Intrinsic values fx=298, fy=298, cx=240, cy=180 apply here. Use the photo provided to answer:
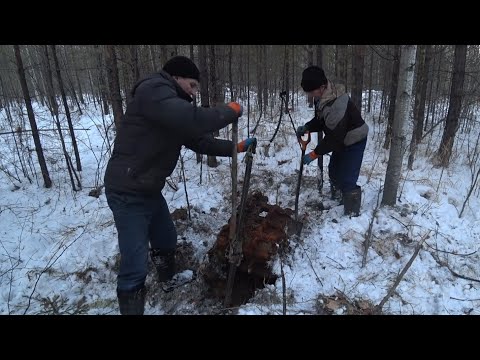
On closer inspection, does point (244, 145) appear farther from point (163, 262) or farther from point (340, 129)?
point (163, 262)

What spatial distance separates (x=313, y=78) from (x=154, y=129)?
2.17 metres

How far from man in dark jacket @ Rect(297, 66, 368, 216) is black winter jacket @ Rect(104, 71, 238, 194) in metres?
1.68

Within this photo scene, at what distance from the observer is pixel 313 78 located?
3688 millimetres

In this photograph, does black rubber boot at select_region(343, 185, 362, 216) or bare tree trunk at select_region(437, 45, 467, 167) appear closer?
black rubber boot at select_region(343, 185, 362, 216)

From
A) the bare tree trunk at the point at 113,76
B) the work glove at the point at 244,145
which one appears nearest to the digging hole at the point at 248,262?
the work glove at the point at 244,145

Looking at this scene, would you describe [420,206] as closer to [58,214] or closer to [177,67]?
[177,67]

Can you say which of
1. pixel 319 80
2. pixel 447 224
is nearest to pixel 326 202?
pixel 447 224

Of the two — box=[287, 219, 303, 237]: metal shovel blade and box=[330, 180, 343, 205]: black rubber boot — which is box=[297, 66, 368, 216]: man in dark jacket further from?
box=[287, 219, 303, 237]: metal shovel blade

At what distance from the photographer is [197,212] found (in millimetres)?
4613

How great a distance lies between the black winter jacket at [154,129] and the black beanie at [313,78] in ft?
5.29

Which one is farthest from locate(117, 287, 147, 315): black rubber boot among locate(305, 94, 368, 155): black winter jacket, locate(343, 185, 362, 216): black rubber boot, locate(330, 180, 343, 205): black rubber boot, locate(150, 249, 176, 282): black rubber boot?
locate(330, 180, 343, 205): black rubber boot

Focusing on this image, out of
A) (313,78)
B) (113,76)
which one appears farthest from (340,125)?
(113,76)

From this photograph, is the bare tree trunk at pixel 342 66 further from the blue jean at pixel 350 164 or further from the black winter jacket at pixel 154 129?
the black winter jacket at pixel 154 129

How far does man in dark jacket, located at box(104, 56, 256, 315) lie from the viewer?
239cm
